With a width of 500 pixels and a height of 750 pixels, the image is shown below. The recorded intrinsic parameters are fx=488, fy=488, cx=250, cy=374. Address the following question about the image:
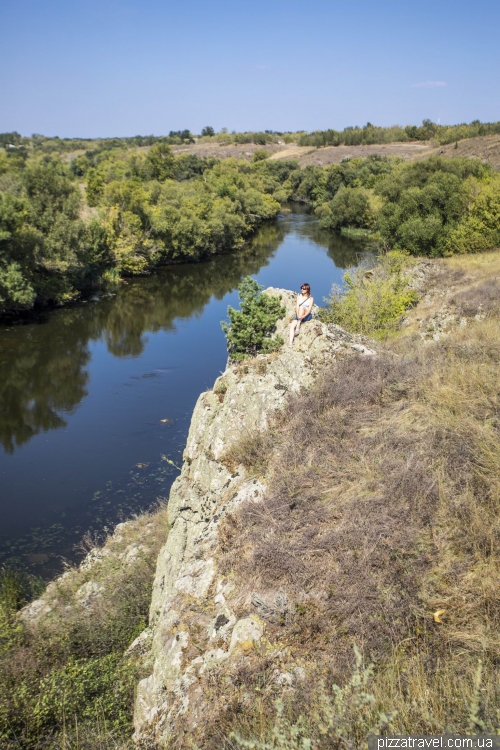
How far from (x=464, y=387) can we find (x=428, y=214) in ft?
123

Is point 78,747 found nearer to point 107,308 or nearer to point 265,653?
point 265,653

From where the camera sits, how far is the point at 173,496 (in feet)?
31.4

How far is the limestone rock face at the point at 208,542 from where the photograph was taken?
5289 millimetres

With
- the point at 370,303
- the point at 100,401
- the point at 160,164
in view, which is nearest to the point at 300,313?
the point at 370,303

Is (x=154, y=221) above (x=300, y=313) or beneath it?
above

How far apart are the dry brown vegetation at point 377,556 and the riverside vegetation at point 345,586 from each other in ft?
0.06

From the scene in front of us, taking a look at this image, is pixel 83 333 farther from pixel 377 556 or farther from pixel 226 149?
pixel 226 149

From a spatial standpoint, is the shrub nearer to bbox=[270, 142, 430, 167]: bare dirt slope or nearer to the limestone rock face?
the limestone rock face

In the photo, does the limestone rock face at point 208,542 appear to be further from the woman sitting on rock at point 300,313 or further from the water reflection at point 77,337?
the water reflection at point 77,337

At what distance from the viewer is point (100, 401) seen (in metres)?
23.5

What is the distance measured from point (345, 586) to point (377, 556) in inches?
19.6

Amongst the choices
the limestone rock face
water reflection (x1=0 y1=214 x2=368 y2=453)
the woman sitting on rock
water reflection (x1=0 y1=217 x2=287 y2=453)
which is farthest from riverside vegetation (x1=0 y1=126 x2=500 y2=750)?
water reflection (x1=0 y1=217 x2=287 y2=453)

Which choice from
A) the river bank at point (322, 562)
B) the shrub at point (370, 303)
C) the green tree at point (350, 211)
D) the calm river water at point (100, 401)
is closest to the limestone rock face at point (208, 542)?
the river bank at point (322, 562)

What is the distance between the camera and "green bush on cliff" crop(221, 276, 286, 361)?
10961 millimetres
